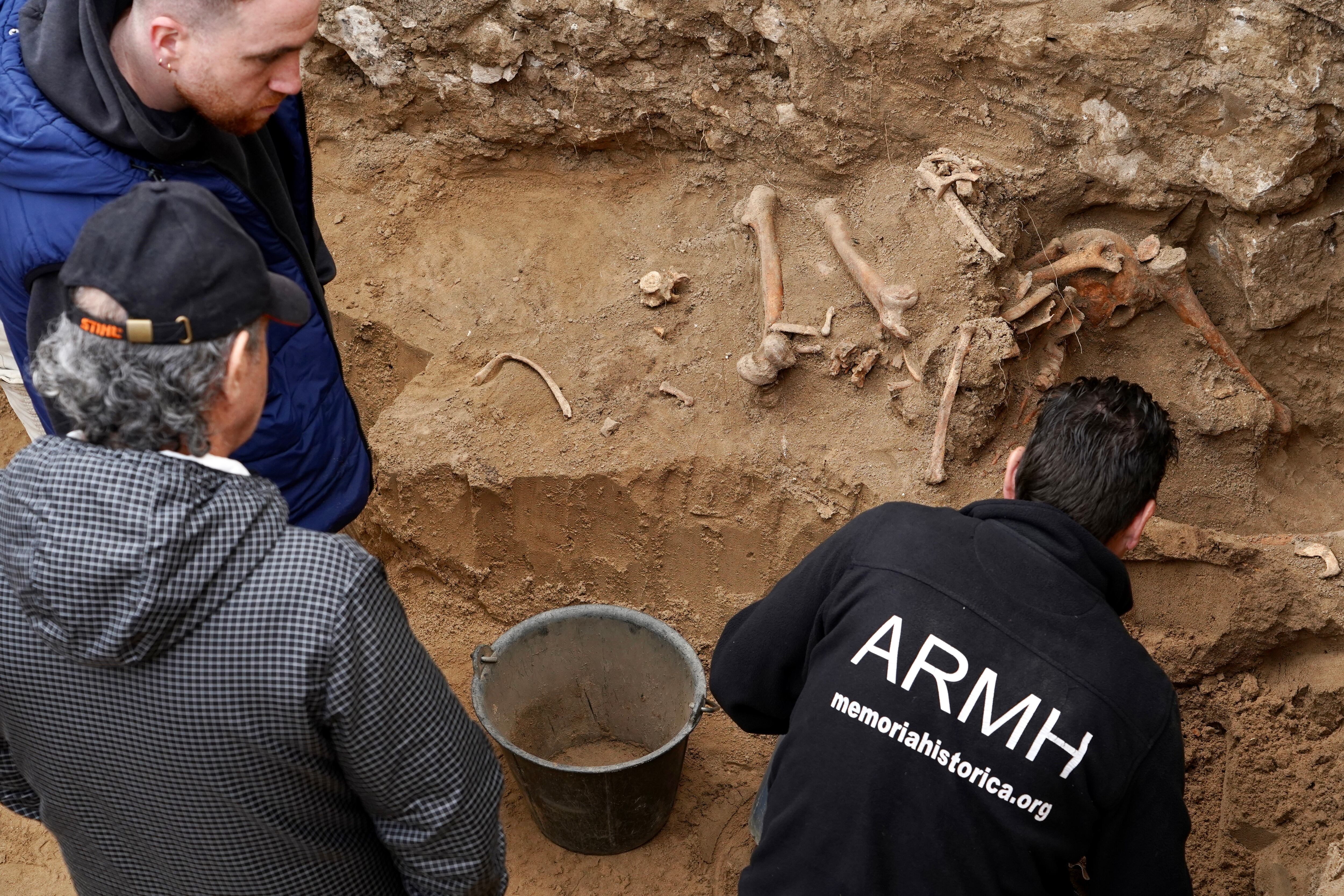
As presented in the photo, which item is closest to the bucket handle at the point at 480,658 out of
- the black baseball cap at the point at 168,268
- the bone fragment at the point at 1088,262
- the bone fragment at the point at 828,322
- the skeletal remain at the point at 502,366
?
the skeletal remain at the point at 502,366

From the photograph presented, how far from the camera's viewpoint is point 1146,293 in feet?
14.6

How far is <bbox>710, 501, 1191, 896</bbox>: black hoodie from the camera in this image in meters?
2.11

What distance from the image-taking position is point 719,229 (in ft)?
16.5

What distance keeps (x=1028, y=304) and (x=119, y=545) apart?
361 centimetres

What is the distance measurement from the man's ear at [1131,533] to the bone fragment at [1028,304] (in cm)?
201

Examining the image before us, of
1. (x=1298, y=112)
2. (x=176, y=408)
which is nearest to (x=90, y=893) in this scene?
(x=176, y=408)

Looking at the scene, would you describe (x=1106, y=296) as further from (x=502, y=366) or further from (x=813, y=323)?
(x=502, y=366)

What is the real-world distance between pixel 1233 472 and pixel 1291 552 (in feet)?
1.55

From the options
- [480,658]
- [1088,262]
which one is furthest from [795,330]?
[480,658]

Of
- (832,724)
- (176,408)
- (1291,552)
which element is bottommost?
(1291,552)

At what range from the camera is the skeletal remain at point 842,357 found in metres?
4.40

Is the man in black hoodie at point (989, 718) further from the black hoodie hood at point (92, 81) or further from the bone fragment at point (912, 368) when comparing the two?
the bone fragment at point (912, 368)

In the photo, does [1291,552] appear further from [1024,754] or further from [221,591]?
[221,591]

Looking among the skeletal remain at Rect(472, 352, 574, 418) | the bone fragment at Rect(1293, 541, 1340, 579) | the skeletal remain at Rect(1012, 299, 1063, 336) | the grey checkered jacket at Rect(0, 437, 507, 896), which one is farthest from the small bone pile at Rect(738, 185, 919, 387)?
the grey checkered jacket at Rect(0, 437, 507, 896)
